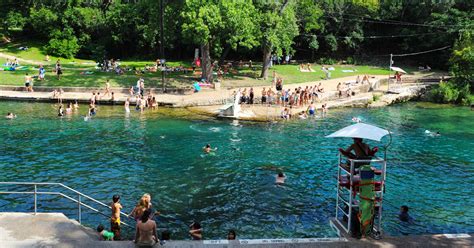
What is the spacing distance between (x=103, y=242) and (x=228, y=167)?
13593mm

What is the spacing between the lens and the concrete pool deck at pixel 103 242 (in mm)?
10789

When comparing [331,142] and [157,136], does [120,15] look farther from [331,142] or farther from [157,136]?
[331,142]

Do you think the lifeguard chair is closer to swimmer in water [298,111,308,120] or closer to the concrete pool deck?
the concrete pool deck

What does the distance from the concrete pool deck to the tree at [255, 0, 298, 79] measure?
1467 inches

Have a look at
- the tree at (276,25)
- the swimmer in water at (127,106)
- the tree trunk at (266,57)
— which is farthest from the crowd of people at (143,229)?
the tree trunk at (266,57)

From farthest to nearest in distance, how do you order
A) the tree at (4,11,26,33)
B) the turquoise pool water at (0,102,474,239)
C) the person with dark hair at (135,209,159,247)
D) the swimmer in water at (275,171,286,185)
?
the tree at (4,11,26,33) < the swimmer in water at (275,171,286,185) < the turquoise pool water at (0,102,474,239) < the person with dark hair at (135,209,159,247)

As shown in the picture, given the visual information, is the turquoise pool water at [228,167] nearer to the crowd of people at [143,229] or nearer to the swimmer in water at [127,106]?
the swimmer in water at [127,106]

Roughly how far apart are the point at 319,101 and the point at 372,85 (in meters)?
10.4

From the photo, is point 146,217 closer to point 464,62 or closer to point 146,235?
point 146,235

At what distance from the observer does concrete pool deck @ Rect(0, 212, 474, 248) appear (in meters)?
10.8

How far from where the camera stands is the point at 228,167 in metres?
24.2

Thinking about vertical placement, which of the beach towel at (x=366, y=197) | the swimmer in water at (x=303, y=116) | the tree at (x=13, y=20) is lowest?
the swimmer in water at (x=303, y=116)

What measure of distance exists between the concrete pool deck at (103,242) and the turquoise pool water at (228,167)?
15.8ft

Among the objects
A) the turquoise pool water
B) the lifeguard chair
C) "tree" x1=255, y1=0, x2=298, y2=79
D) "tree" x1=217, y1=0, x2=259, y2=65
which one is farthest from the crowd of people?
"tree" x1=255, y1=0, x2=298, y2=79
